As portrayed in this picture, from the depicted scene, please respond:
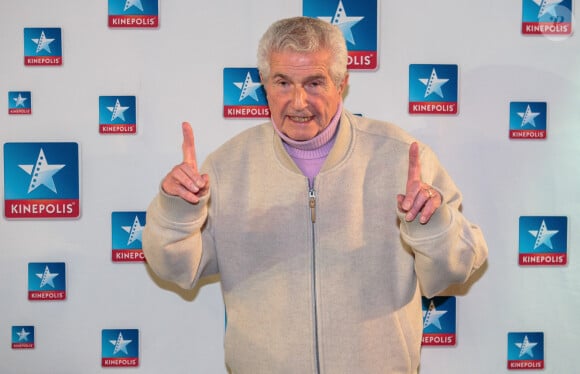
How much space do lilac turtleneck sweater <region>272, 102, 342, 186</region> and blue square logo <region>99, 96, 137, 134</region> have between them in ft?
2.15

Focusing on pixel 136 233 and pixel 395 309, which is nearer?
pixel 395 309

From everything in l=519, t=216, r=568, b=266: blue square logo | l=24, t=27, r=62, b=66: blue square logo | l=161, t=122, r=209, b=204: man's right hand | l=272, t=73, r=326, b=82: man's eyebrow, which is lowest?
l=519, t=216, r=568, b=266: blue square logo

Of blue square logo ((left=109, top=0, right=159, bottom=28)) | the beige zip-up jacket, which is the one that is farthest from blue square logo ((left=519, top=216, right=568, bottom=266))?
blue square logo ((left=109, top=0, right=159, bottom=28))

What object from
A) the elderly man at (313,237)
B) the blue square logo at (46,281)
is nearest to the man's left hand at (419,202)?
the elderly man at (313,237)

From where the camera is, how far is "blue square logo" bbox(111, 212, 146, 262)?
2043 millimetres

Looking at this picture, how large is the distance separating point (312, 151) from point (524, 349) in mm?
1130

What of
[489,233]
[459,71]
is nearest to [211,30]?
[459,71]

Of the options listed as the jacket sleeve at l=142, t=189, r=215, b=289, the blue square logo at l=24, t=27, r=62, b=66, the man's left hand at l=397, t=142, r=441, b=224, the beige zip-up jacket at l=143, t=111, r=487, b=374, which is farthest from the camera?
the blue square logo at l=24, t=27, r=62, b=66

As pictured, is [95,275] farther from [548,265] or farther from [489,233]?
[548,265]

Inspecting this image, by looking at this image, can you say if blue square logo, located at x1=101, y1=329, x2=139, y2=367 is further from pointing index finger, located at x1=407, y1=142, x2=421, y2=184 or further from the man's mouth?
pointing index finger, located at x1=407, y1=142, x2=421, y2=184

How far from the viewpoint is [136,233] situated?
2051 millimetres

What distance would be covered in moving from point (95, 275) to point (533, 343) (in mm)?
1570

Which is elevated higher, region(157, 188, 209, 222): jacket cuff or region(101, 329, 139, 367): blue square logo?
region(157, 188, 209, 222): jacket cuff

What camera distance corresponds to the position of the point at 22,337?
2.06 m
